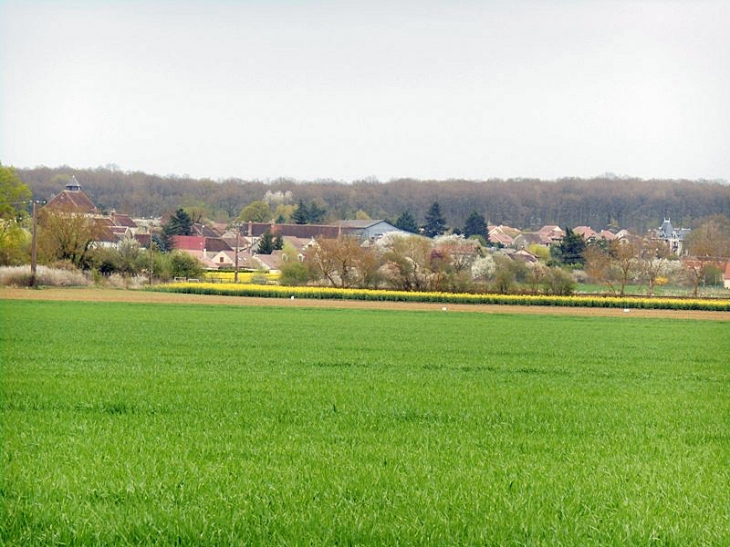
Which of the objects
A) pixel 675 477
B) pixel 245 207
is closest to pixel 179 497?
pixel 675 477

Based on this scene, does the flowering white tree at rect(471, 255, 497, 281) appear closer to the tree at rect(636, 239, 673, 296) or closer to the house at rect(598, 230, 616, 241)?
the house at rect(598, 230, 616, 241)

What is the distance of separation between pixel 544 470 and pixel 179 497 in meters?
3.43

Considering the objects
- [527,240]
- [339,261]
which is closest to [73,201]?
[339,261]

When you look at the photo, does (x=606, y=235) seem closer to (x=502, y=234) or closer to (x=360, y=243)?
(x=360, y=243)

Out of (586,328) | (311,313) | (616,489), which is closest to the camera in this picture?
(616,489)

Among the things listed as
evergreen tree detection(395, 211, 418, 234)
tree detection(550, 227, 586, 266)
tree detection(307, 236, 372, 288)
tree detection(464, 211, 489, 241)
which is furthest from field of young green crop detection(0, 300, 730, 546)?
evergreen tree detection(395, 211, 418, 234)

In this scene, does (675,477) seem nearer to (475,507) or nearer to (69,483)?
(475,507)

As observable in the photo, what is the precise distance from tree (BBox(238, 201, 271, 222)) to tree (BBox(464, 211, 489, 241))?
2412 cm

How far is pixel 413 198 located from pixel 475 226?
827 centimetres

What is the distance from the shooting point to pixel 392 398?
13.6 m

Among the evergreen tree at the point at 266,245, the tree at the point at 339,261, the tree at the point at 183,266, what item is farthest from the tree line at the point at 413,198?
the tree at the point at 339,261

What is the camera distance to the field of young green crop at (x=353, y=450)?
6270 millimetres

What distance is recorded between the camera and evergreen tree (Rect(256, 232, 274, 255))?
104 metres

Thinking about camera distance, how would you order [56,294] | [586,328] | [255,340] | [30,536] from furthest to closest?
1. [56,294]
2. [586,328]
3. [255,340]
4. [30,536]
